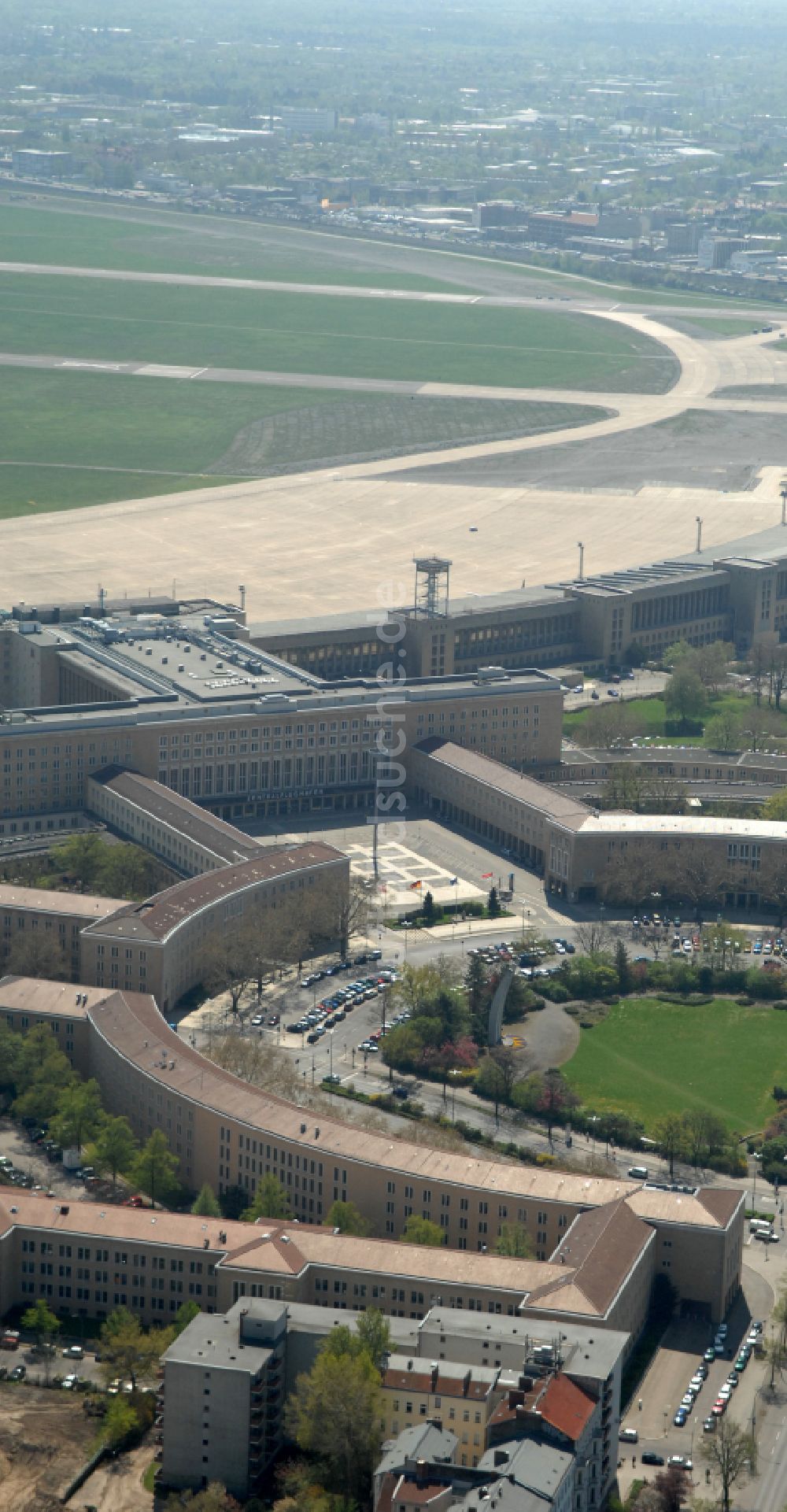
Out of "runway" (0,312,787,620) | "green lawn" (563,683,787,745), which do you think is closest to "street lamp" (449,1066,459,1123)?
"green lawn" (563,683,787,745)

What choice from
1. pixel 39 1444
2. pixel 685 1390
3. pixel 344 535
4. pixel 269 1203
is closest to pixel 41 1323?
pixel 39 1444

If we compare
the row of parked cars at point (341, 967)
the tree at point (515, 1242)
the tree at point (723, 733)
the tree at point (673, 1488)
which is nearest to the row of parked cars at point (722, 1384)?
the tree at point (673, 1488)

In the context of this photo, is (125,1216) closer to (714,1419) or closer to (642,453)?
(714,1419)

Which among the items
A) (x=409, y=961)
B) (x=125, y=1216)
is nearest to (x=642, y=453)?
(x=409, y=961)

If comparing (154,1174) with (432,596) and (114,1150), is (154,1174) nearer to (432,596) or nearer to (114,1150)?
(114,1150)

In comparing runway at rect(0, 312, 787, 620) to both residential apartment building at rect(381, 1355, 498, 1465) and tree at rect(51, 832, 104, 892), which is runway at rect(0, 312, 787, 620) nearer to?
tree at rect(51, 832, 104, 892)

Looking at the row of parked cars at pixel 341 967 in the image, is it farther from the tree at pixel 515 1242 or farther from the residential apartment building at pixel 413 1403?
the residential apartment building at pixel 413 1403
